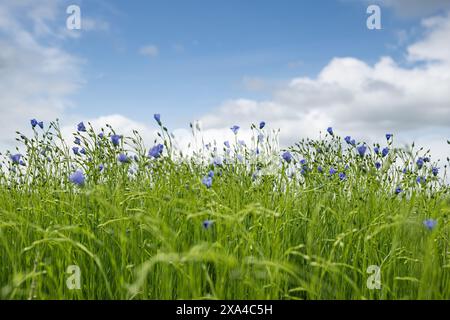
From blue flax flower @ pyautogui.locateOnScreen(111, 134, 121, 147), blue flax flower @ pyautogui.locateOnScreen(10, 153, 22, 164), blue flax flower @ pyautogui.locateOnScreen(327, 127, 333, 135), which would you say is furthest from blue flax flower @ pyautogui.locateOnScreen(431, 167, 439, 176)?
blue flax flower @ pyautogui.locateOnScreen(10, 153, 22, 164)

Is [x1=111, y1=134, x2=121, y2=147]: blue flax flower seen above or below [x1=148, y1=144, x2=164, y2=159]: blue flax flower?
above

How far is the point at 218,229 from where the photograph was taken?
2.75 metres

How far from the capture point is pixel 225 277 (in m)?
2.60

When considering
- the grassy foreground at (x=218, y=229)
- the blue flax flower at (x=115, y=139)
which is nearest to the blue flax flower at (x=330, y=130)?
the grassy foreground at (x=218, y=229)

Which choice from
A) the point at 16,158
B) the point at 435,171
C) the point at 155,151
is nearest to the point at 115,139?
the point at 155,151

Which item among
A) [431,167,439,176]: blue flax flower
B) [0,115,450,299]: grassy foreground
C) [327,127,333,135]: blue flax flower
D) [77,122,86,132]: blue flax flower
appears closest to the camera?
[0,115,450,299]: grassy foreground

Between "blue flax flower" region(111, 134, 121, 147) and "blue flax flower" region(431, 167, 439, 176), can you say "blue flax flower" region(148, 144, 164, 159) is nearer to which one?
"blue flax flower" region(111, 134, 121, 147)

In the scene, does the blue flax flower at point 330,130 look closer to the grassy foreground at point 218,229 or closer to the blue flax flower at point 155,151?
the grassy foreground at point 218,229

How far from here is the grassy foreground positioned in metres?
2.55

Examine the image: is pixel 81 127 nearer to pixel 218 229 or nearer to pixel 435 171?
pixel 218 229

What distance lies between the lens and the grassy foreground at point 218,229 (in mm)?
2551

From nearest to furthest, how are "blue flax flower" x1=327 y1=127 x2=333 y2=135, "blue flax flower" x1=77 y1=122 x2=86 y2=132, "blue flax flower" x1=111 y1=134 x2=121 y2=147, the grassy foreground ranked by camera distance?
1. the grassy foreground
2. "blue flax flower" x1=111 y1=134 x2=121 y2=147
3. "blue flax flower" x1=77 y1=122 x2=86 y2=132
4. "blue flax flower" x1=327 y1=127 x2=333 y2=135

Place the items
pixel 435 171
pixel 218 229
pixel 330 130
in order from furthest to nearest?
1. pixel 330 130
2. pixel 435 171
3. pixel 218 229
